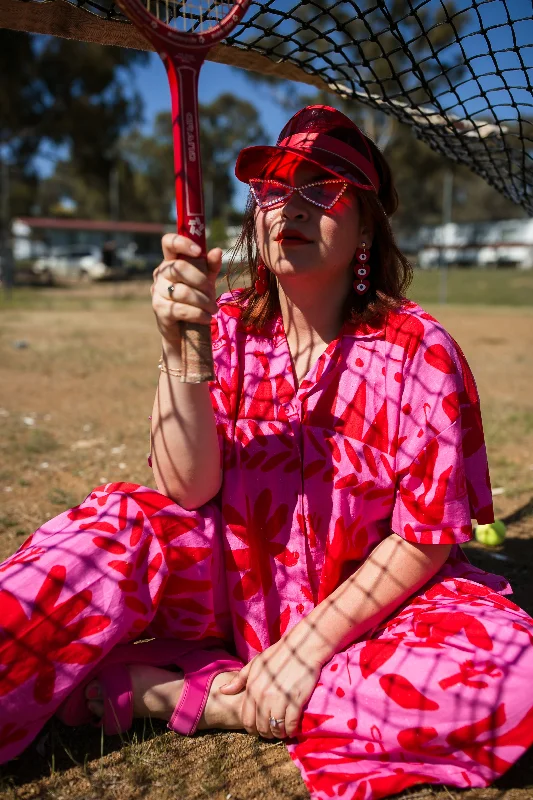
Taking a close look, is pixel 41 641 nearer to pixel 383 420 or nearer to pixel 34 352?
pixel 383 420

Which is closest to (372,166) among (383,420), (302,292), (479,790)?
(302,292)

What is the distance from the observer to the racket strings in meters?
1.49

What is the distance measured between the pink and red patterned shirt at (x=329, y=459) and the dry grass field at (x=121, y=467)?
0.33 meters

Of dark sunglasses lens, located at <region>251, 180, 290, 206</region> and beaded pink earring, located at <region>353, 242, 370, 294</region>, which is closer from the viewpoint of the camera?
dark sunglasses lens, located at <region>251, 180, 290, 206</region>

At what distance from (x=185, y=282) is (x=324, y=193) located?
58 centimetres

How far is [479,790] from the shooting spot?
61.5 inches

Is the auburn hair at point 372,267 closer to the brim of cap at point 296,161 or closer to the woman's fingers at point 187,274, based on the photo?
the brim of cap at point 296,161

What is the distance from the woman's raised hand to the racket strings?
500 mm

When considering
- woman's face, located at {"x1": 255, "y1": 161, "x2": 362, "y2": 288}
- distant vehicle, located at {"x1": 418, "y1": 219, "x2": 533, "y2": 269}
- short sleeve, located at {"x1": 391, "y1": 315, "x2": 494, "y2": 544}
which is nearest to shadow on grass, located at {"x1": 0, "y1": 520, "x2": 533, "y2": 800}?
short sleeve, located at {"x1": 391, "y1": 315, "x2": 494, "y2": 544}

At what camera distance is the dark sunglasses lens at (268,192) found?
1758 mm

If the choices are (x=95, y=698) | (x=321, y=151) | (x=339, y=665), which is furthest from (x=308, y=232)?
(x=95, y=698)

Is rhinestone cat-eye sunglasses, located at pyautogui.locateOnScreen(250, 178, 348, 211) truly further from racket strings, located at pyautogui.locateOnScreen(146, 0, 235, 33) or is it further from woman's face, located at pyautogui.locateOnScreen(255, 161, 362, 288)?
racket strings, located at pyautogui.locateOnScreen(146, 0, 235, 33)

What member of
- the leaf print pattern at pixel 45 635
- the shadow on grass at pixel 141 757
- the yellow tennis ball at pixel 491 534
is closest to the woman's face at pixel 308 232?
the leaf print pattern at pixel 45 635

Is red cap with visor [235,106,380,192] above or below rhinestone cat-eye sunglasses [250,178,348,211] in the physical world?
above
